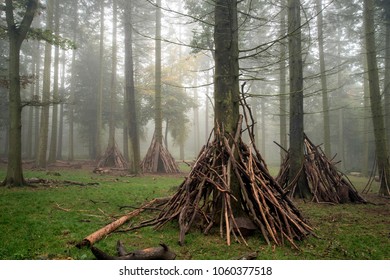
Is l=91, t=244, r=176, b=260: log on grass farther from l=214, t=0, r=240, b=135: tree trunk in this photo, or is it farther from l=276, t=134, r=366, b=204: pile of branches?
l=276, t=134, r=366, b=204: pile of branches

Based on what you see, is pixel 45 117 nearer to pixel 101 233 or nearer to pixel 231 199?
pixel 101 233

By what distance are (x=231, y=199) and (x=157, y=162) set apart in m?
10.7

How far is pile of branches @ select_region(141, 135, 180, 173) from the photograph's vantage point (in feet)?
49.2

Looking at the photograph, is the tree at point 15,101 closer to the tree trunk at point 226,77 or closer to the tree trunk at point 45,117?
the tree trunk at point 45,117

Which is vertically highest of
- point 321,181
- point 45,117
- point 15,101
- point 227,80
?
point 45,117

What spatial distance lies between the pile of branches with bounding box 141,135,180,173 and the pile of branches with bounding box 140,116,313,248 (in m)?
10.1

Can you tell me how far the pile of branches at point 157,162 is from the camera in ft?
49.2

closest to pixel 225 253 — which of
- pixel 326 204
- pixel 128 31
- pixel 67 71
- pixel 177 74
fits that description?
pixel 326 204

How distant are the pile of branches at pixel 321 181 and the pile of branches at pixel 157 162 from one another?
7627 millimetres

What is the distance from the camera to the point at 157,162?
49.5ft

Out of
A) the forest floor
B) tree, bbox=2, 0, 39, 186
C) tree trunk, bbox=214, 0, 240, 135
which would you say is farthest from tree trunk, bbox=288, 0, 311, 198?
tree, bbox=2, 0, 39, 186

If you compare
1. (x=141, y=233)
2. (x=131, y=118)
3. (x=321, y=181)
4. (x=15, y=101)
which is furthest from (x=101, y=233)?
(x=131, y=118)

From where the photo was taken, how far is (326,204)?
290 inches
